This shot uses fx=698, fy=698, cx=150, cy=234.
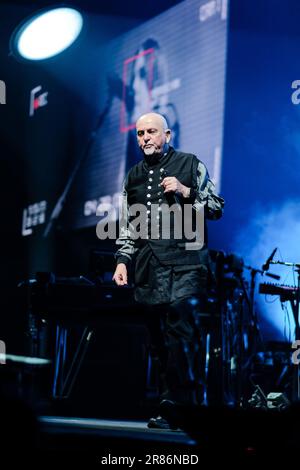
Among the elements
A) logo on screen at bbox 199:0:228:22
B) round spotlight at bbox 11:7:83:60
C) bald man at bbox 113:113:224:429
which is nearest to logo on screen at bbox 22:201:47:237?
round spotlight at bbox 11:7:83:60

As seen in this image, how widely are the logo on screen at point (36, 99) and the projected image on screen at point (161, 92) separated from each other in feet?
2.84

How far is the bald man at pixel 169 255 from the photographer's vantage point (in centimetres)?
376

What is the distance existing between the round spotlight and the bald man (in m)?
2.63

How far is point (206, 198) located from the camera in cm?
396

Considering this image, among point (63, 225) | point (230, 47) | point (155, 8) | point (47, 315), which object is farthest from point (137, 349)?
point (155, 8)

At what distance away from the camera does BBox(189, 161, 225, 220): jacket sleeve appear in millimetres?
3924

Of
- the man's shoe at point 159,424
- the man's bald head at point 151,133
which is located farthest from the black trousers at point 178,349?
Answer: the man's bald head at point 151,133

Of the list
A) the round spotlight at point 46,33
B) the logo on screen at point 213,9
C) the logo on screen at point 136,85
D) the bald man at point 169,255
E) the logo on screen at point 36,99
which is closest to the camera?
the bald man at point 169,255

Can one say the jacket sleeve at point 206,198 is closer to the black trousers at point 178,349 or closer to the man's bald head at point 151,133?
the man's bald head at point 151,133

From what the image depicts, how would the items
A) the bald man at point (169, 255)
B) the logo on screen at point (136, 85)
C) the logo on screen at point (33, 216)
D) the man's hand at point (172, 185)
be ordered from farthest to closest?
the logo on screen at point (33, 216) < the logo on screen at point (136, 85) < the bald man at point (169, 255) < the man's hand at point (172, 185)

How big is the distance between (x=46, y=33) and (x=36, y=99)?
2377 mm

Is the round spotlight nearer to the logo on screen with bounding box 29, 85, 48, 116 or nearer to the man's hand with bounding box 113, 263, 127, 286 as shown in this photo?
the logo on screen with bounding box 29, 85, 48, 116

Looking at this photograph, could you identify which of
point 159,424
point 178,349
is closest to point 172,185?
point 178,349

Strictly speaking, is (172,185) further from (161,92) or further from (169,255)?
(161,92)
